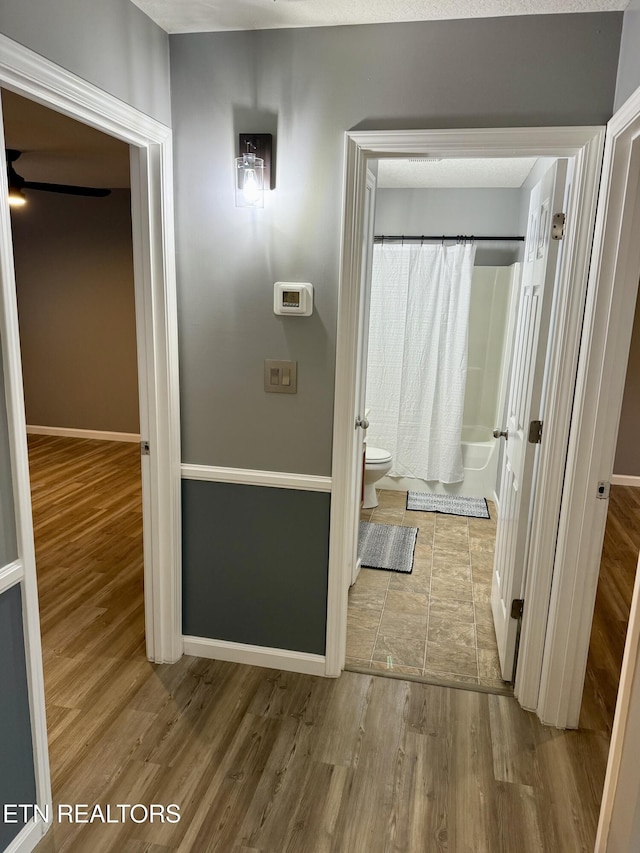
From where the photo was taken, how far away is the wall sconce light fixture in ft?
6.70

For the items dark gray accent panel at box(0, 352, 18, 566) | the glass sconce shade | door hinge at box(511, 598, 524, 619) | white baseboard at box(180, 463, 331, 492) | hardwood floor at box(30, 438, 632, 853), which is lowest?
hardwood floor at box(30, 438, 632, 853)

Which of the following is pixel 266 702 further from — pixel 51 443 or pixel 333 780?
pixel 51 443

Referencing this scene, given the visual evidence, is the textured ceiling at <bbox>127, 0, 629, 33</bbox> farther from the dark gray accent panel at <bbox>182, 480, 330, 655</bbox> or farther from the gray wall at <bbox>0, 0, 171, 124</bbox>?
the dark gray accent panel at <bbox>182, 480, 330, 655</bbox>

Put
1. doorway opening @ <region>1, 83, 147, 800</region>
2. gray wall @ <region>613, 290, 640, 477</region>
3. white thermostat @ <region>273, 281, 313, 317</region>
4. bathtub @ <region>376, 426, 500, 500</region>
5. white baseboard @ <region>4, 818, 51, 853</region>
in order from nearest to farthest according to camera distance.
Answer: white baseboard @ <region>4, 818, 51, 853</region>
white thermostat @ <region>273, 281, 313, 317</region>
doorway opening @ <region>1, 83, 147, 800</region>
bathtub @ <region>376, 426, 500, 500</region>
gray wall @ <region>613, 290, 640, 477</region>

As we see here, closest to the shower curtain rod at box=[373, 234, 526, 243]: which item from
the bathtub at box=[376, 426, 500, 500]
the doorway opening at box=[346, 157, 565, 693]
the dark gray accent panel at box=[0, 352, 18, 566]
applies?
the doorway opening at box=[346, 157, 565, 693]

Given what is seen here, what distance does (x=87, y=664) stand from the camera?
8.13ft

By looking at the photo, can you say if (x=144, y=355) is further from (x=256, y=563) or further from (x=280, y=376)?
(x=256, y=563)

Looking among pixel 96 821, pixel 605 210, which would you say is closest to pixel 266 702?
pixel 96 821

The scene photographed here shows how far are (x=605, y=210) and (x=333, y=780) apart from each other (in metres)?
2.02

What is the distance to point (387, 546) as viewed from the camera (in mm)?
3727

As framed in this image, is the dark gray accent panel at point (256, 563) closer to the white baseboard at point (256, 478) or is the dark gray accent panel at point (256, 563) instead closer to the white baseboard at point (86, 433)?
the white baseboard at point (256, 478)

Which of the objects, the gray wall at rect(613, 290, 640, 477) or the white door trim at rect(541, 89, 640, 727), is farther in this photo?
the gray wall at rect(613, 290, 640, 477)

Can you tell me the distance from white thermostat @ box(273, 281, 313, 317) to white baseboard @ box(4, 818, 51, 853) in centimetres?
177

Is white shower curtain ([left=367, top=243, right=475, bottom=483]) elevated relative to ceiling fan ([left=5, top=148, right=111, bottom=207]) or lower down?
lower down
